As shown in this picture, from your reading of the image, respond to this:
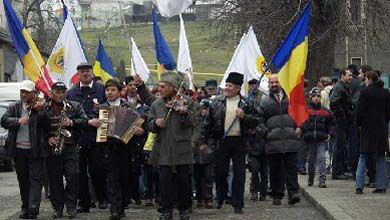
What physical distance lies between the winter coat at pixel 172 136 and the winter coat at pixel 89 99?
1568mm

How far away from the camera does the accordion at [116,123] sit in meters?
13.7

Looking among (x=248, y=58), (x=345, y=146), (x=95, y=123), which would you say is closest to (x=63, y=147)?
(x=95, y=123)

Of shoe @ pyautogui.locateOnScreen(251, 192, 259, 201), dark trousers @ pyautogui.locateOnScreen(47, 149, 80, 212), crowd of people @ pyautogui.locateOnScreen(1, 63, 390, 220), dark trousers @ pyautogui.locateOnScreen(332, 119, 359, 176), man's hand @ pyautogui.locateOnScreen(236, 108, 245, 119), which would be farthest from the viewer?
dark trousers @ pyautogui.locateOnScreen(332, 119, 359, 176)

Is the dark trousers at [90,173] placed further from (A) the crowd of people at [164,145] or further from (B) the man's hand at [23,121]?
(B) the man's hand at [23,121]

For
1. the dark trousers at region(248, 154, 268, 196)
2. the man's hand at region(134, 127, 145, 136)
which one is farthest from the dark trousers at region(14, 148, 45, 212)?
the dark trousers at region(248, 154, 268, 196)

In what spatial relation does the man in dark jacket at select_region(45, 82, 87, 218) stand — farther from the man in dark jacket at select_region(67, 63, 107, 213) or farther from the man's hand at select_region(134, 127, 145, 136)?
the man's hand at select_region(134, 127, 145, 136)

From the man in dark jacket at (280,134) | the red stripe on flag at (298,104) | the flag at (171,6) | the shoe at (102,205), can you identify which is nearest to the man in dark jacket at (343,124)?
the man in dark jacket at (280,134)

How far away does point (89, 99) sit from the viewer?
1489 cm

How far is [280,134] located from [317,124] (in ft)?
7.62

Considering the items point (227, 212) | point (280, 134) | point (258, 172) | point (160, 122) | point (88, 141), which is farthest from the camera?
point (258, 172)

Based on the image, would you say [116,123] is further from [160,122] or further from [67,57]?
[67,57]

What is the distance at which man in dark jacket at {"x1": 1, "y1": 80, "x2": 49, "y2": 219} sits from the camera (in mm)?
13773

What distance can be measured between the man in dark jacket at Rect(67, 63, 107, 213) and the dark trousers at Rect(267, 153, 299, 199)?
2.59m

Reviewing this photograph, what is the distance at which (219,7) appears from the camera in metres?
34.2
